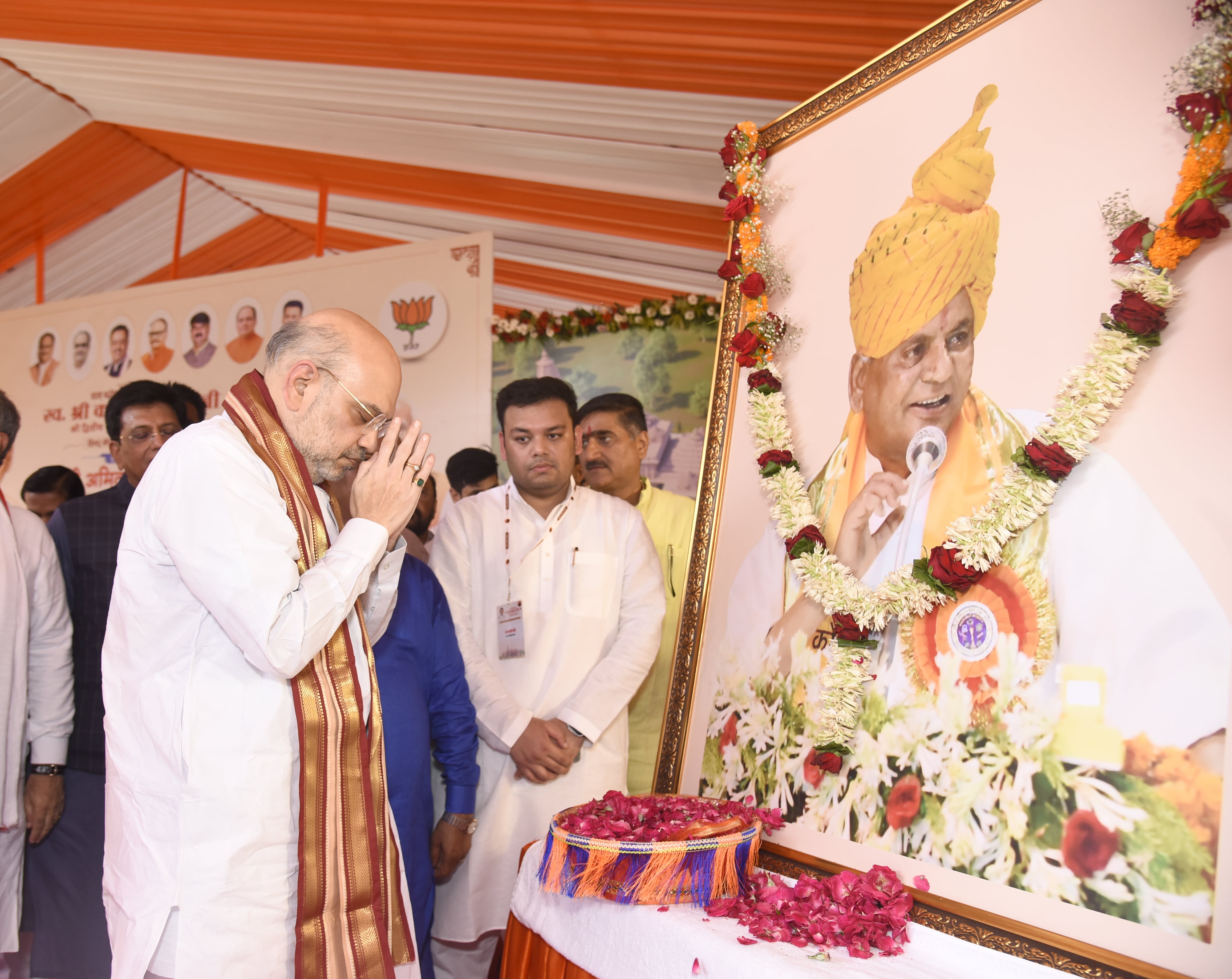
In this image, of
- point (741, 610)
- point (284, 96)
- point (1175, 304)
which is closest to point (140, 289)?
point (284, 96)

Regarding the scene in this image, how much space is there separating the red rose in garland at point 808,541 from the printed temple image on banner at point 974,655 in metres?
0.03

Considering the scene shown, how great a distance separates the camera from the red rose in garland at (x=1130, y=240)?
1.58m

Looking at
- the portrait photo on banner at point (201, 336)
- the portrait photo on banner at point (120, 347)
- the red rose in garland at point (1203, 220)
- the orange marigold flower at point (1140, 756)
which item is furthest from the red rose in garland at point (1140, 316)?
the portrait photo on banner at point (120, 347)

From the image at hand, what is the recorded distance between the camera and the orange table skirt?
6.51 feet

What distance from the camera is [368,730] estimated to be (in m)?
1.96

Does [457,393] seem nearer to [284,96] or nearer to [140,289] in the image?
[284,96]

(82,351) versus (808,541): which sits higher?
(82,351)

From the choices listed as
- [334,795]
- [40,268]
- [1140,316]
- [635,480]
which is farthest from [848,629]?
[40,268]

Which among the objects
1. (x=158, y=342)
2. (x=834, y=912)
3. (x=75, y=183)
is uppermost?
(x=75, y=183)

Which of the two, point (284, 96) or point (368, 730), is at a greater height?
point (284, 96)

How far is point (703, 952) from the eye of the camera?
1.63 m

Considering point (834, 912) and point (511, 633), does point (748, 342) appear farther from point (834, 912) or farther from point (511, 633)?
point (834, 912)

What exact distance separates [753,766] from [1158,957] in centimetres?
98

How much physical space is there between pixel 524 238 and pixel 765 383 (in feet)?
10.0
